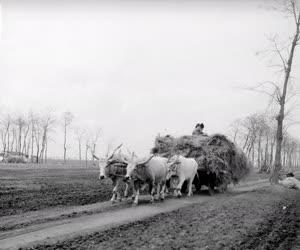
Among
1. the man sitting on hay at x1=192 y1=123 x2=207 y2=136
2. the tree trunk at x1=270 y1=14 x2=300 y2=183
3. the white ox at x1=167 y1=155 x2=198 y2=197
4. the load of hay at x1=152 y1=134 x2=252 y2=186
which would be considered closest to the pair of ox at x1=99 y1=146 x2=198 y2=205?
the white ox at x1=167 y1=155 x2=198 y2=197

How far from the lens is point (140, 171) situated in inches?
616

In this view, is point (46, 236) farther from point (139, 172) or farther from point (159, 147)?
point (159, 147)

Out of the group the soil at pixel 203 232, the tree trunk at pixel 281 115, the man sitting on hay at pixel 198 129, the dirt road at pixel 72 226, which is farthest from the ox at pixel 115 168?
the tree trunk at pixel 281 115

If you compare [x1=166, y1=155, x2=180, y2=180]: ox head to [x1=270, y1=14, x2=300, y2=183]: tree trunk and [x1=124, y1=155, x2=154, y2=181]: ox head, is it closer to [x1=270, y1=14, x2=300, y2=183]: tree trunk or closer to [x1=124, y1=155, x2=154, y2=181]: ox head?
[x1=124, y1=155, x2=154, y2=181]: ox head

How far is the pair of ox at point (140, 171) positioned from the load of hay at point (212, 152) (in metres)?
1.67

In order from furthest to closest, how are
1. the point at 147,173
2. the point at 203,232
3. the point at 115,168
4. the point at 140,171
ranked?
the point at 115,168 < the point at 147,173 < the point at 140,171 < the point at 203,232

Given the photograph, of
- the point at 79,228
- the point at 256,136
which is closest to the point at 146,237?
the point at 79,228

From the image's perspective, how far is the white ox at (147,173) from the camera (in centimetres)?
1508

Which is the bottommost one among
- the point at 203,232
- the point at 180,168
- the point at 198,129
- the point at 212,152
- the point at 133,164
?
the point at 203,232

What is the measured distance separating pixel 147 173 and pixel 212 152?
4.90m

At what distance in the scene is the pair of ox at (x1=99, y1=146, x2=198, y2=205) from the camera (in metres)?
15.3

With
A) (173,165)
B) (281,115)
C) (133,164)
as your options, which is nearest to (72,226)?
(133,164)

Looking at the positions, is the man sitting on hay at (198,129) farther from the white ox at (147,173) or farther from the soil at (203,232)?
the soil at (203,232)

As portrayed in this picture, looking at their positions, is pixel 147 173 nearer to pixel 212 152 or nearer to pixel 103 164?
pixel 103 164
